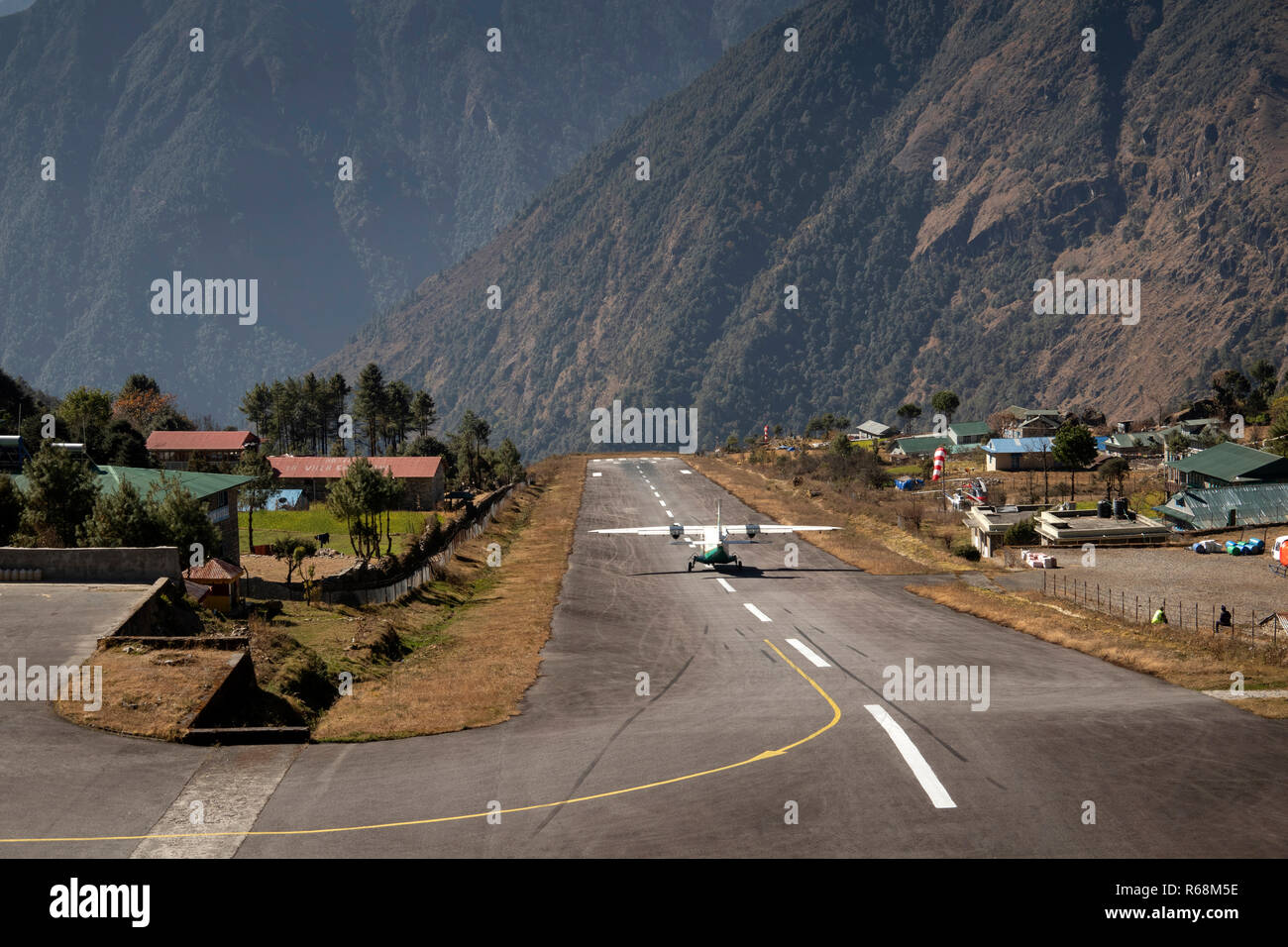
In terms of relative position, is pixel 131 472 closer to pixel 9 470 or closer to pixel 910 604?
pixel 9 470

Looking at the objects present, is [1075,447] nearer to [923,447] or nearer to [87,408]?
[923,447]

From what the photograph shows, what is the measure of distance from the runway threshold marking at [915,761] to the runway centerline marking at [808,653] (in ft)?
26.4

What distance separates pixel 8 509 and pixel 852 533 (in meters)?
60.2

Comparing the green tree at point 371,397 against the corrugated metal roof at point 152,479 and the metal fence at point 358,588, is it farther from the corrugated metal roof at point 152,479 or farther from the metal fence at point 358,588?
the metal fence at point 358,588

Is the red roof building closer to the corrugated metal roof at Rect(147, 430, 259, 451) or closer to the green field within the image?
the corrugated metal roof at Rect(147, 430, 259, 451)

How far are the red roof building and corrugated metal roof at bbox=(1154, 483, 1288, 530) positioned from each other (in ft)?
402

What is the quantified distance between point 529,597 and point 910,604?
20.2 metres

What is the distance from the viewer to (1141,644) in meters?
37.2

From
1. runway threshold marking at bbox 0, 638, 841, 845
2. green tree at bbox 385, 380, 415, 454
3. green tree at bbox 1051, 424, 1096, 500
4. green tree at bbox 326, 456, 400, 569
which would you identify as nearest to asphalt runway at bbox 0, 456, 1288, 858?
runway threshold marking at bbox 0, 638, 841, 845

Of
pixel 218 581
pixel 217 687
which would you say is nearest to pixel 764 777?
pixel 217 687

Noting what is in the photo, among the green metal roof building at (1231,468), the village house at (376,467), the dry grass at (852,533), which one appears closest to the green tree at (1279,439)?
the green metal roof building at (1231,468)

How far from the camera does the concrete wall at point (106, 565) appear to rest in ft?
130

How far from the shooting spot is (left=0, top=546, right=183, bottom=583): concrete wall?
130 feet
